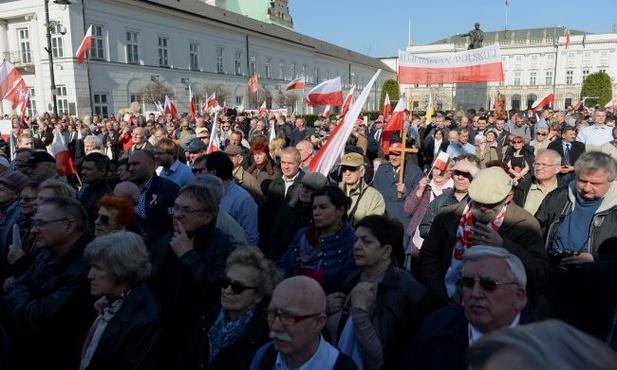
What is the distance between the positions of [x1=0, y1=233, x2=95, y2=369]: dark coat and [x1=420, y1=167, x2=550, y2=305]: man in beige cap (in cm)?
226

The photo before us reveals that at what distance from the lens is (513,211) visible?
3260mm

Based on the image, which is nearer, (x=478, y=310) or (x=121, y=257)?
(x=478, y=310)

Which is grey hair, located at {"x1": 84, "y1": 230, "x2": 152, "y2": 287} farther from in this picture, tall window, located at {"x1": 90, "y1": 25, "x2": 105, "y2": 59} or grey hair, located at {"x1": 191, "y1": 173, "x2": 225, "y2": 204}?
tall window, located at {"x1": 90, "y1": 25, "x2": 105, "y2": 59}

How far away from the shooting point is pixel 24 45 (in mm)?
32250

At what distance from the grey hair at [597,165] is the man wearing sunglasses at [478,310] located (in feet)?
5.56

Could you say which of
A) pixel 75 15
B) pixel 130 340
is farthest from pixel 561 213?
pixel 75 15

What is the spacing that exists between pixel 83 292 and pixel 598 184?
3.53 metres

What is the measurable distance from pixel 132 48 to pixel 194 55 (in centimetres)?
735

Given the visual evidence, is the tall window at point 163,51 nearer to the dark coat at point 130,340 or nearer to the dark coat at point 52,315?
the dark coat at point 52,315

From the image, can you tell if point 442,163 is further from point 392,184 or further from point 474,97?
point 474,97

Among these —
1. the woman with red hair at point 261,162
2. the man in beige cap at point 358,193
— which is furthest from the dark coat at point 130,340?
the woman with red hair at point 261,162

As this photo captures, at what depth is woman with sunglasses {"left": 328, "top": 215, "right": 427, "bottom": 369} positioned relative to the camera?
2.59 m

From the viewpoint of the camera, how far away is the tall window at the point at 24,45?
105 ft

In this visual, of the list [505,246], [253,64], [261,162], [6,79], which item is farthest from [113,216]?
[253,64]
